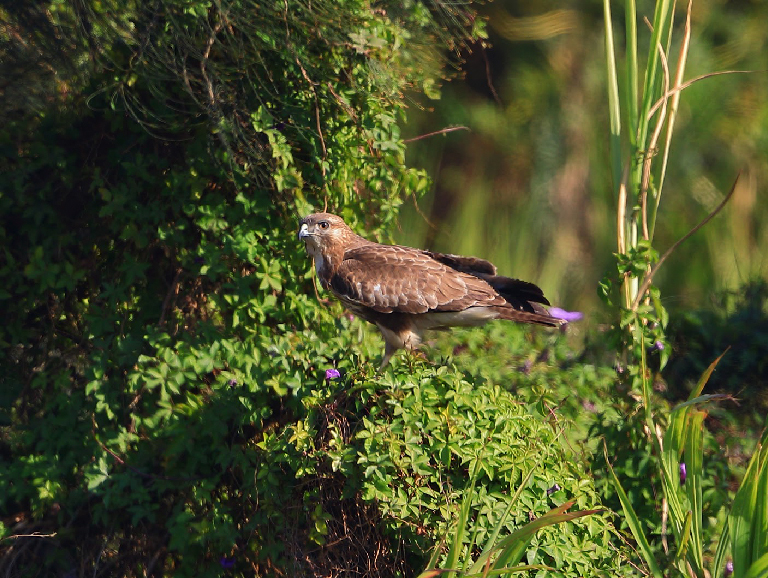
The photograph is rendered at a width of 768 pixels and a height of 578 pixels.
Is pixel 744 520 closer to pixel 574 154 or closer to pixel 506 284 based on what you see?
pixel 506 284

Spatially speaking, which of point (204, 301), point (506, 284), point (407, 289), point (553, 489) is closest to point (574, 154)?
point (506, 284)

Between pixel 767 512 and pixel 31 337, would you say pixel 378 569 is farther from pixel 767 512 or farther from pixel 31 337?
pixel 31 337

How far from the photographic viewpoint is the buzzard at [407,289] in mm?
4414

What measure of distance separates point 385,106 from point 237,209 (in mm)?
963

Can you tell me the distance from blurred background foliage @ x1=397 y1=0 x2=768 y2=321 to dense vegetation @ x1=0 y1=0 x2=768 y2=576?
109 inches

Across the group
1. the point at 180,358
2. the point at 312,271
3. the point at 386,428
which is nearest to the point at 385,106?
the point at 312,271

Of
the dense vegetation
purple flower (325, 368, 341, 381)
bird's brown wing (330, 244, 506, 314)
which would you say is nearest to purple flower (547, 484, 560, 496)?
the dense vegetation

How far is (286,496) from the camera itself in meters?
3.51

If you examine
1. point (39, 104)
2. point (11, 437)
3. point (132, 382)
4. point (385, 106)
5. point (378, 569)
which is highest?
point (385, 106)

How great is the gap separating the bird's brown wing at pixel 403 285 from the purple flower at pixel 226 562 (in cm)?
136

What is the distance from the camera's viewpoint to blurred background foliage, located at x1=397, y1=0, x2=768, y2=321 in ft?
24.5

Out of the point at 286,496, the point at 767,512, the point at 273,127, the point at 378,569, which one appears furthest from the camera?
the point at 273,127

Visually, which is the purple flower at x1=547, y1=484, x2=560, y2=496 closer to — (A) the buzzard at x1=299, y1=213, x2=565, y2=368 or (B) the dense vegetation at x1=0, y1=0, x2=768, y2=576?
(B) the dense vegetation at x1=0, y1=0, x2=768, y2=576

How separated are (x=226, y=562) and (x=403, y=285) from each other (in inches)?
61.2
